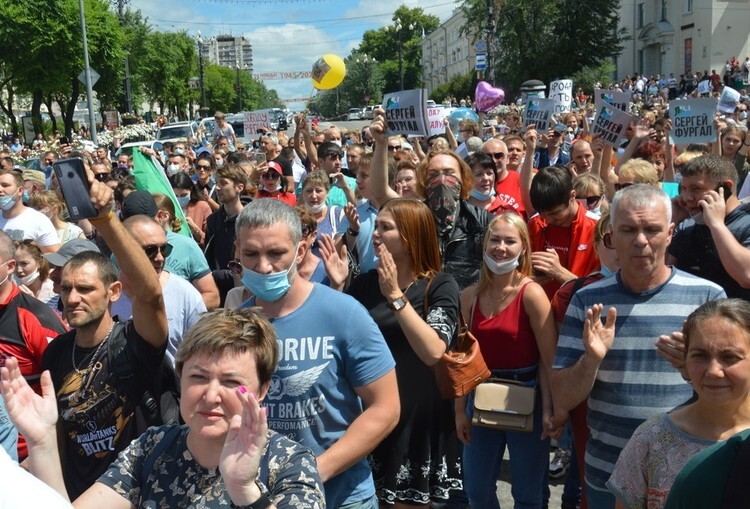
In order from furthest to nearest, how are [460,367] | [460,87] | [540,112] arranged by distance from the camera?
[460,87], [540,112], [460,367]

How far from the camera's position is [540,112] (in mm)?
9875

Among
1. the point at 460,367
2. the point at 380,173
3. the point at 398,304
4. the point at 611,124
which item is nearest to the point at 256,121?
the point at 611,124

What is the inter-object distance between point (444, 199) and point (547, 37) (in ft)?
161

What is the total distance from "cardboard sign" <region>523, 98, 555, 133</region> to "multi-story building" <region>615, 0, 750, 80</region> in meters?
50.3

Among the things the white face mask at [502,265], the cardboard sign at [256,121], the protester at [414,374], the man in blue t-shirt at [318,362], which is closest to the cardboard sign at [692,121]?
the white face mask at [502,265]

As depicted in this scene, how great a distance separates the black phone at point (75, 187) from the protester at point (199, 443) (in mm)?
611

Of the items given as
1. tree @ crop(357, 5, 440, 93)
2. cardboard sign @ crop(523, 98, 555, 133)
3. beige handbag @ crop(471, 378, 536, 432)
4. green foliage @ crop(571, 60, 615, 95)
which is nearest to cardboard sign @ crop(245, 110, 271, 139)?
cardboard sign @ crop(523, 98, 555, 133)

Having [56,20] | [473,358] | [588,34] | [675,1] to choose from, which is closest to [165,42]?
[56,20]

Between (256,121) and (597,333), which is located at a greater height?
(256,121)

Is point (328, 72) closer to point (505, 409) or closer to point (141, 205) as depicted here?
point (141, 205)

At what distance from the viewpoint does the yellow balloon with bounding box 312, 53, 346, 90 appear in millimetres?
11039

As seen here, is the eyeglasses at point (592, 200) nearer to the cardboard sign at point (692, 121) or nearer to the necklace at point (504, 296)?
the necklace at point (504, 296)

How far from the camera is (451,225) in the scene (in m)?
4.77

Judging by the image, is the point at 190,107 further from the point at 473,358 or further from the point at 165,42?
the point at 473,358
